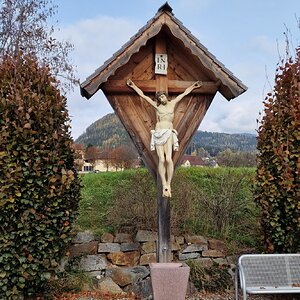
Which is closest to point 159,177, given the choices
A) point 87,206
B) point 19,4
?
point 87,206

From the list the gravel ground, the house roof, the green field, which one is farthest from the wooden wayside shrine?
the green field

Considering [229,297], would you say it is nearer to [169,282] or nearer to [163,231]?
[163,231]

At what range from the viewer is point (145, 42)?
5.10m

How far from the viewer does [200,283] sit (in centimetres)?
646

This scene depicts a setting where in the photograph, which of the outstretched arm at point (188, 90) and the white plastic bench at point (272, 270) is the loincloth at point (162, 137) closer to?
the outstretched arm at point (188, 90)

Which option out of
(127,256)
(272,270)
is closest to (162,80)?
(272,270)

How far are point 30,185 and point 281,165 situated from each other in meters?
3.28

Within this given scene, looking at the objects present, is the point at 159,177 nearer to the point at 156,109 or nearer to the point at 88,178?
the point at 156,109

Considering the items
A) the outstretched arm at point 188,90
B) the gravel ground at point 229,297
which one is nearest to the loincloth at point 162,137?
the outstretched arm at point 188,90

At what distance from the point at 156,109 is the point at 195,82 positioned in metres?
0.74

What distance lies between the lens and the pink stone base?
4.64 metres

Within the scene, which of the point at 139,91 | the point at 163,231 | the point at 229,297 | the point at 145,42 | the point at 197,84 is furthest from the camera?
the point at 229,297

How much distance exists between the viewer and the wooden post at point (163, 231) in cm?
523

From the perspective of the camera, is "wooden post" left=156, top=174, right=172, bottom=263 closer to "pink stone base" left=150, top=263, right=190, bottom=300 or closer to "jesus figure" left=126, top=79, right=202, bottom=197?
"jesus figure" left=126, top=79, right=202, bottom=197
